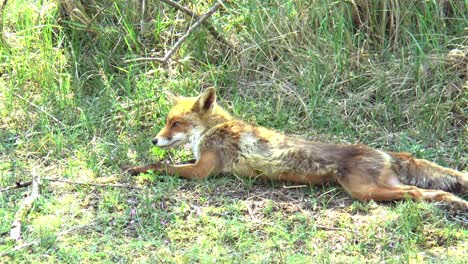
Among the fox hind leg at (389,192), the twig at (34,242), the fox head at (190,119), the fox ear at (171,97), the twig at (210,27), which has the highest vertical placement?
the twig at (210,27)

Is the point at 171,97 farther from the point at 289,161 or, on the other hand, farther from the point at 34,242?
the point at 34,242

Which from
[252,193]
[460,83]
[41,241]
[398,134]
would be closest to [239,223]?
[252,193]

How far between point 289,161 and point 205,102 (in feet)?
3.80

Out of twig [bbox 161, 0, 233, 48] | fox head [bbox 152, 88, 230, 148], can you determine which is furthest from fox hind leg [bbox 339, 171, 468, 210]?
twig [bbox 161, 0, 233, 48]

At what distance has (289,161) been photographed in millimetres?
5652

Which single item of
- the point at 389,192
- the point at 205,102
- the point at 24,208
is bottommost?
the point at 389,192

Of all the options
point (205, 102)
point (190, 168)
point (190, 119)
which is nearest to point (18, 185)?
point (190, 168)

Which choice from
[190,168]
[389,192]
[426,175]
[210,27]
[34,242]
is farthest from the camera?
[210,27]

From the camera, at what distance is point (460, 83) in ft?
21.6

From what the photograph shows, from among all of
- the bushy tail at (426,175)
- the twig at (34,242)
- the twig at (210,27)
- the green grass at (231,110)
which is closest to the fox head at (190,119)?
the green grass at (231,110)

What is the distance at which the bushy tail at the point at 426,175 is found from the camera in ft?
17.5

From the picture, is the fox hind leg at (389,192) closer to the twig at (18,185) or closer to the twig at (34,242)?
the twig at (34,242)

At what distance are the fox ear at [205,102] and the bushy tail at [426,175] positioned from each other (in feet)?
5.83

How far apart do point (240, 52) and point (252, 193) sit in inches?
93.6
